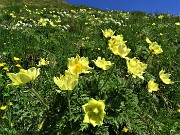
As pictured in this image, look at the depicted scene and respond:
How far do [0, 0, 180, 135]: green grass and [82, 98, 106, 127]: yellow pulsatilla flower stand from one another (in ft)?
0.88

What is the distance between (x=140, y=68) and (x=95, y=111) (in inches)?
55.0

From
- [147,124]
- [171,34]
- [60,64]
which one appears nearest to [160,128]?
[147,124]

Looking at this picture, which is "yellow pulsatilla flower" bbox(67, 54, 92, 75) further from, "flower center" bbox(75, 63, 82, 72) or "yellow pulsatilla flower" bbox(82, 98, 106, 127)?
"yellow pulsatilla flower" bbox(82, 98, 106, 127)

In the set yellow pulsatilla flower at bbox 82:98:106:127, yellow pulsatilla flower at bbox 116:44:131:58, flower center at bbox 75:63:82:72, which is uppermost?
yellow pulsatilla flower at bbox 116:44:131:58

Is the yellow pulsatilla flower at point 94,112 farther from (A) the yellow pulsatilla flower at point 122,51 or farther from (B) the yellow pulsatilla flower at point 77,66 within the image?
(A) the yellow pulsatilla flower at point 122,51

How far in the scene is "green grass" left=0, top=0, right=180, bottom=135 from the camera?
4.72 metres

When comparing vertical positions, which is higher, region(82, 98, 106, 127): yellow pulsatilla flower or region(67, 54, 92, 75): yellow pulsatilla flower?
region(67, 54, 92, 75): yellow pulsatilla flower

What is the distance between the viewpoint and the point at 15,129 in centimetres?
586

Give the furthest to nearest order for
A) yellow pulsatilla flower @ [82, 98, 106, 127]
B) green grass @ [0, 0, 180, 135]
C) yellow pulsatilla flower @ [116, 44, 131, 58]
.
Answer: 1. yellow pulsatilla flower @ [116, 44, 131, 58]
2. green grass @ [0, 0, 180, 135]
3. yellow pulsatilla flower @ [82, 98, 106, 127]

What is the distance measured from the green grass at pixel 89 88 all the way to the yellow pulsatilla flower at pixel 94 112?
27 cm

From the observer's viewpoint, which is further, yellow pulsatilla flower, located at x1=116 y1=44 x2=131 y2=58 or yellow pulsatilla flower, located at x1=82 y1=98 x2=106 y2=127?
yellow pulsatilla flower, located at x1=116 y1=44 x2=131 y2=58

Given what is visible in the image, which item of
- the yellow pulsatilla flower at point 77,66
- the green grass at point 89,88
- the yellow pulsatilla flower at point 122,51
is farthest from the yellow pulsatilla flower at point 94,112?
the yellow pulsatilla flower at point 122,51

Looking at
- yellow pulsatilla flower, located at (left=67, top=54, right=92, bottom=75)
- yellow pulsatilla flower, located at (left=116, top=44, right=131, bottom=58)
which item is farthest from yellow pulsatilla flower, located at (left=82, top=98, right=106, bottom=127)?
yellow pulsatilla flower, located at (left=116, top=44, right=131, bottom=58)

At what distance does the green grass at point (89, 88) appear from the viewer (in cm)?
472
